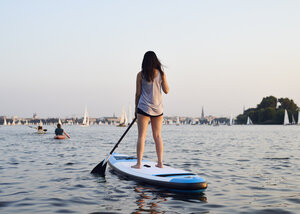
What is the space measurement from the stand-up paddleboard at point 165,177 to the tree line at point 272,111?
150066 millimetres

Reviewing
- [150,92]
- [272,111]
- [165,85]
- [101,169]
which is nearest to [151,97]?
[150,92]

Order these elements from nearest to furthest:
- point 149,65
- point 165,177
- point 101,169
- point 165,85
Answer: point 165,177, point 149,65, point 165,85, point 101,169

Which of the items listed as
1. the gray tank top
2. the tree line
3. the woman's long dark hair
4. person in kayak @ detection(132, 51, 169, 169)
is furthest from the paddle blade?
the tree line

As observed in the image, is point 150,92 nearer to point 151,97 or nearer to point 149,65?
point 151,97

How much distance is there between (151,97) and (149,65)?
681mm

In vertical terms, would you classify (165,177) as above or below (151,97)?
below

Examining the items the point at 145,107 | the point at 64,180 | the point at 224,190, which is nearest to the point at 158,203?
the point at 224,190

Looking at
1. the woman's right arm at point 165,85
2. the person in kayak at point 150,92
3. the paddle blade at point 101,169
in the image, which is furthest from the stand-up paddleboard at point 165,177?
the woman's right arm at point 165,85

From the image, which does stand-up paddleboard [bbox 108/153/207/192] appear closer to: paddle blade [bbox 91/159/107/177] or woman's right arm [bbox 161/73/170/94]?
paddle blade [bbox 91/159/107/177]

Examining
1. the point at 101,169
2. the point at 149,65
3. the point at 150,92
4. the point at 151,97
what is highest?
the point at 149,65

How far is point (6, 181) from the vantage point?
25.2 ft

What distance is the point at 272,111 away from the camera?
150m

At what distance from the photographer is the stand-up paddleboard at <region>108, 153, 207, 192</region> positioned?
6.17 m

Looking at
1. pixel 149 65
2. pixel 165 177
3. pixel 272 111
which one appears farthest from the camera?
pixel 272 111
